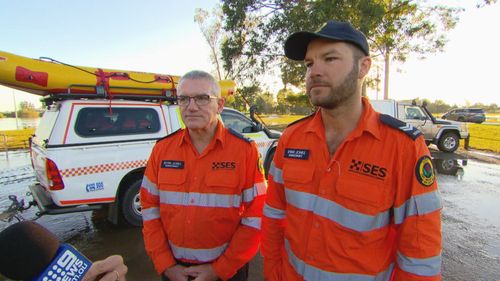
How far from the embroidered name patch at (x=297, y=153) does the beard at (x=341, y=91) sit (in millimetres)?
290

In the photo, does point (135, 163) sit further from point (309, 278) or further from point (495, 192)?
point (495, 192)

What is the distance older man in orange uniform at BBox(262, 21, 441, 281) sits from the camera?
49.4 inches

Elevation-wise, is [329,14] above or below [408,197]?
above

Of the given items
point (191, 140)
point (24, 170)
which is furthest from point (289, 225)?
point (24, 170)

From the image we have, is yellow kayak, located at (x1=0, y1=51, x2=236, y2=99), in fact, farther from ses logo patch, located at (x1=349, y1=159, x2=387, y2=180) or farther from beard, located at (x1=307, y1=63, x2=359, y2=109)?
ses logo patch, located at (x1=349, y1=159, x2=387, y2=180)

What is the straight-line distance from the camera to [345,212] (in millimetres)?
1347

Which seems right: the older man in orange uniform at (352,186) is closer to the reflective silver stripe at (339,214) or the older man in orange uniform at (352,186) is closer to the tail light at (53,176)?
the reflective silver stripe at (339,214)

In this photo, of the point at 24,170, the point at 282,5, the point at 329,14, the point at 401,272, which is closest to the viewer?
the point at 401,272

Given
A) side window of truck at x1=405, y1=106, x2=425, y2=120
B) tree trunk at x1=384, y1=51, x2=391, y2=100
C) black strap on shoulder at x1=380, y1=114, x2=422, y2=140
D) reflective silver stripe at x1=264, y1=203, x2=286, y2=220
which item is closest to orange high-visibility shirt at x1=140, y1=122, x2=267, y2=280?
reflective silver stripe at x1=264, y1=203, x2=286, y2=220

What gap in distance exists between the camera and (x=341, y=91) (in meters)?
1.40

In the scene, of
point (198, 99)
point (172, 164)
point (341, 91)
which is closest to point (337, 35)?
point (341, 91)

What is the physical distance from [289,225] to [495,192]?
7173 millimetres

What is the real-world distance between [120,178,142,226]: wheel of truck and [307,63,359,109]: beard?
3.61 meters

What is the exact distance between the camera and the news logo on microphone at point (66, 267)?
0.83 m
